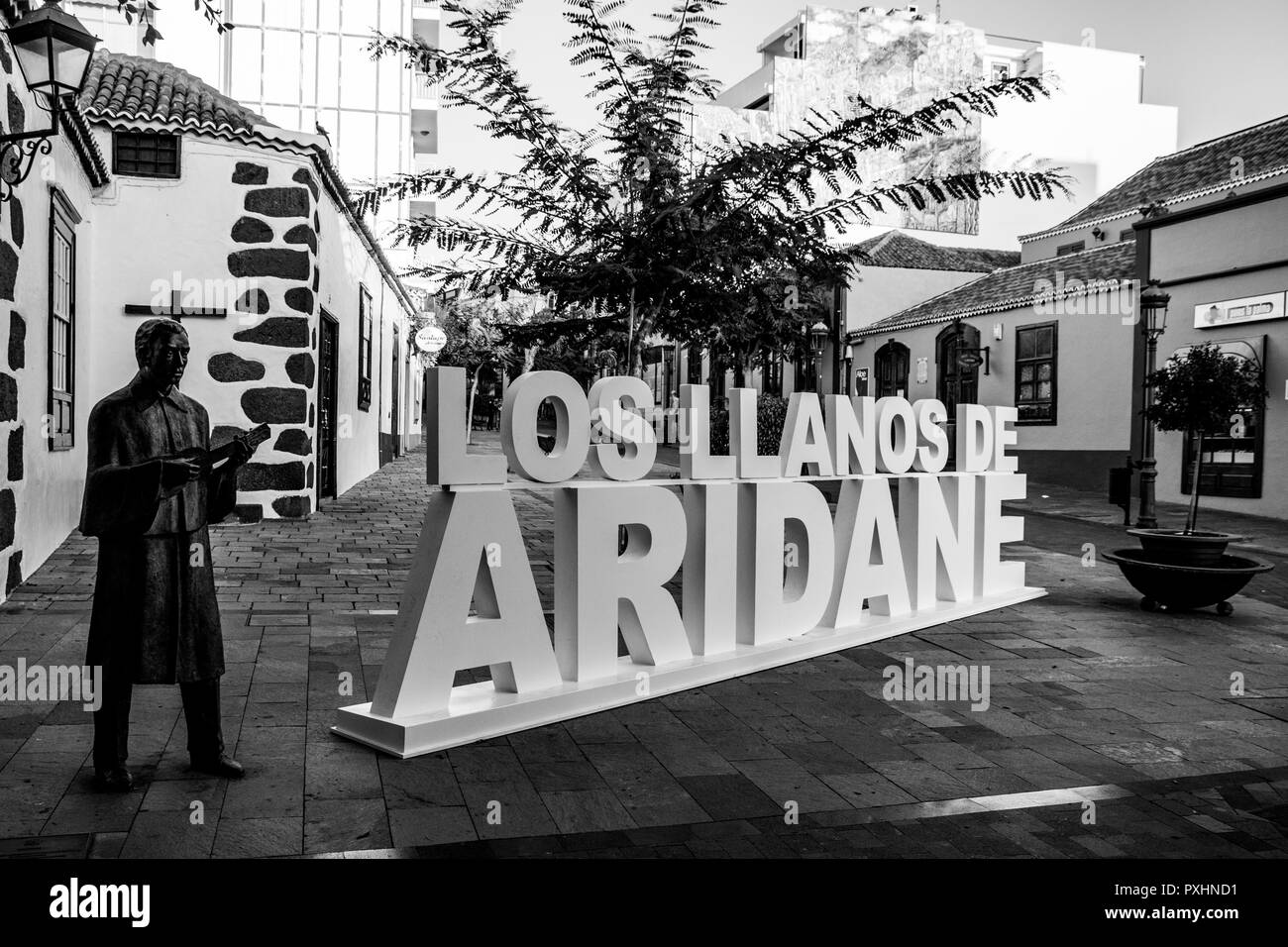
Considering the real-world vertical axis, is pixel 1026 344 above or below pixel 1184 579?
above

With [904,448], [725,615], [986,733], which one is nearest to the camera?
[986,733]

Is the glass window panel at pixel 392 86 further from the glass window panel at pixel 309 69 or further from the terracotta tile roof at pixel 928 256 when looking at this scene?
the terracotta tile roof at pixel 928 256

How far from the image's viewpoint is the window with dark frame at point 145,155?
10.5m

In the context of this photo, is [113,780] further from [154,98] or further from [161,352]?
[154,98]

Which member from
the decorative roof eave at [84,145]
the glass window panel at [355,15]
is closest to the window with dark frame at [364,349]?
the decorative roof eave at [84,145]

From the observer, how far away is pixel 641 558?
5.52 metres

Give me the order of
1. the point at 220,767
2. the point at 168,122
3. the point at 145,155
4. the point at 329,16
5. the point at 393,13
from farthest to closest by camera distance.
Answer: the point at 393,13, the point at 329,16, the point at 145,155, the point at 168,122, the point at 220,767

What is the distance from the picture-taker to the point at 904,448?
7438mm

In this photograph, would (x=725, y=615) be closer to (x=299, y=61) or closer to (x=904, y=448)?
(x=904, y=448)

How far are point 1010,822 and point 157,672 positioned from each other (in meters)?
3.05

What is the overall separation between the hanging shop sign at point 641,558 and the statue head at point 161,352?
107cm

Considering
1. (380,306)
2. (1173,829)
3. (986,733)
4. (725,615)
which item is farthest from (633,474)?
(380,306)

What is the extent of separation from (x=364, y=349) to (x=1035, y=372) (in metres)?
13.9

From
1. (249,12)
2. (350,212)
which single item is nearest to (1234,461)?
(350,212)
